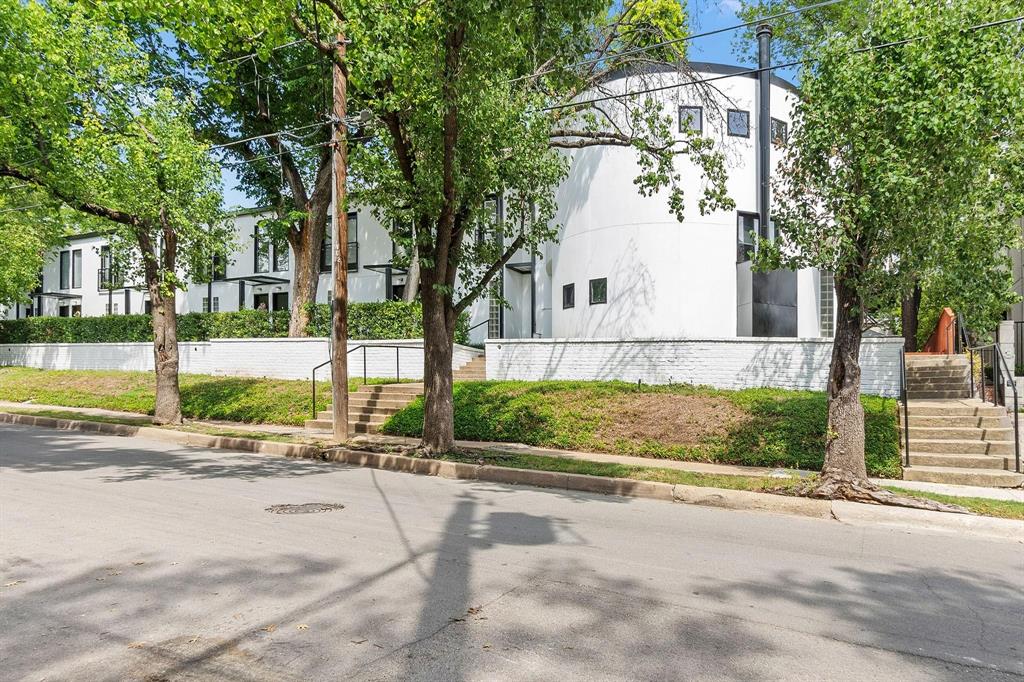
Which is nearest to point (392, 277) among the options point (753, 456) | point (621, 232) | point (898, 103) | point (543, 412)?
point (621, 232)

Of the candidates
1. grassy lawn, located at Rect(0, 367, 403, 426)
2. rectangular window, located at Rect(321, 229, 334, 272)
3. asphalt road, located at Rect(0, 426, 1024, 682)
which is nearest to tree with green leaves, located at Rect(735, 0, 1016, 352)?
asphalt road, located at Rect(0, 426, 1024, 682)

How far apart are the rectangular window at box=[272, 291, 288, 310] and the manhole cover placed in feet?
86.2

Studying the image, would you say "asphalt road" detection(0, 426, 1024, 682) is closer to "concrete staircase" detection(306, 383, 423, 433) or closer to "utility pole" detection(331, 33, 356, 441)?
"utility pole" detection(331, 33, 356, 441)

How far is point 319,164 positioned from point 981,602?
23.8 meters

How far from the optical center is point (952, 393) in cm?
1316

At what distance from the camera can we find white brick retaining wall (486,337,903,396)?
1321 cm

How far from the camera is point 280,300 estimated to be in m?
33.3

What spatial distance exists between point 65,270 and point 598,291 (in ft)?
120

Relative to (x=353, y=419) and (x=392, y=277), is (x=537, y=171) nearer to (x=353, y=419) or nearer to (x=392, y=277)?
(x=353, y=419)

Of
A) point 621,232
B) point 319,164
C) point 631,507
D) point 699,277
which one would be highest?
point 319,164

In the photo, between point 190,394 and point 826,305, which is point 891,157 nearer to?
point 826,305

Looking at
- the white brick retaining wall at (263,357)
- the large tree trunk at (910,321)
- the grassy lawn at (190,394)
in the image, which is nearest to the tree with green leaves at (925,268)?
the large tree trunk at (910,321)

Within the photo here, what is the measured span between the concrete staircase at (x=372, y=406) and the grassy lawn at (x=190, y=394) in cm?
75

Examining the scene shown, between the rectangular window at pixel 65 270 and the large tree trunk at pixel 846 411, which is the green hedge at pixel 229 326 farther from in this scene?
the large tree trunk at pixel 846 411
